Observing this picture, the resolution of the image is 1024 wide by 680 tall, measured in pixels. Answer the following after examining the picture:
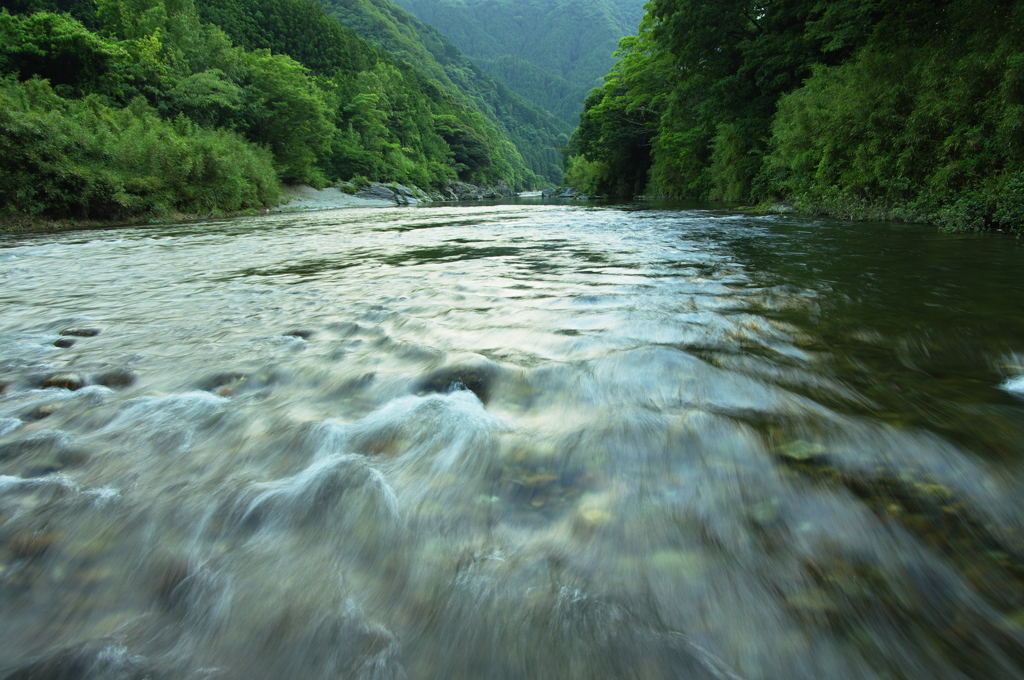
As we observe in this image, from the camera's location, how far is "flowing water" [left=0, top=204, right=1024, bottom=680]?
42.9 inches

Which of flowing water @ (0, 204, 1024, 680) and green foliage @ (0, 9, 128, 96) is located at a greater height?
green foliage @ (0, 9, 128, 96)

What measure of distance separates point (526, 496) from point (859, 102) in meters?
12.3

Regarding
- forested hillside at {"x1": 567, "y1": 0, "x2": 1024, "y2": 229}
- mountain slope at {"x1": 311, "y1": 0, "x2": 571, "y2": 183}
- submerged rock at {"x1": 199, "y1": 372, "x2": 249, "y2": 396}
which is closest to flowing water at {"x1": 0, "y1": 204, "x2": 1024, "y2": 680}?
submerged rock at {"x1": 199, "y1": 372, "x2": 249, "y2": 396}

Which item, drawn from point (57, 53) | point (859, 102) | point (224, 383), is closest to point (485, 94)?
point (57, 53)

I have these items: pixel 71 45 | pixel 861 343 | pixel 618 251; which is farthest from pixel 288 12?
pixel 861 343

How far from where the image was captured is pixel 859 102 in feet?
32.2

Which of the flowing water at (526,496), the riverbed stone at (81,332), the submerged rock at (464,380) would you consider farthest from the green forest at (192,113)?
the submerged rock at (464,380)

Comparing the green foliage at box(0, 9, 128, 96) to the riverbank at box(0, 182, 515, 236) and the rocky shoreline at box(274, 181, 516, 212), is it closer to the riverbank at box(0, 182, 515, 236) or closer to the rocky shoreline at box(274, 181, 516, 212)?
the riverbank at box(0, 182, 515, 236)

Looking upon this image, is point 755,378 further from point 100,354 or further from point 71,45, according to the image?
point 71,45

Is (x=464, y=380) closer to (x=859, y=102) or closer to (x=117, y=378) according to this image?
(x=117, y=378)

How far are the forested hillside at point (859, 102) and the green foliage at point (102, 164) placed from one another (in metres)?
19.2

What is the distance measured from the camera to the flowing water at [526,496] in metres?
1.09

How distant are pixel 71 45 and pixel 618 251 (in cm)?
3217

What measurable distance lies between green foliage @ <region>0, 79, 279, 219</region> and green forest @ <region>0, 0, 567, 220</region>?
0.04 meters
